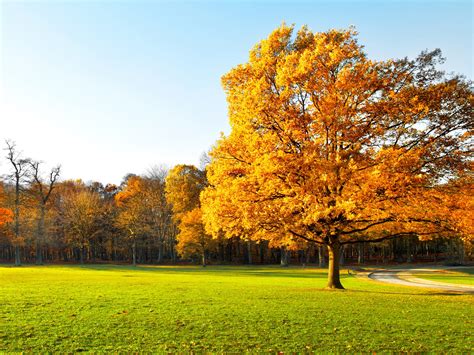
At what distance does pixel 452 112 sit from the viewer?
1817cm

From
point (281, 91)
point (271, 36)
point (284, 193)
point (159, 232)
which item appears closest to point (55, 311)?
point (284, 193)

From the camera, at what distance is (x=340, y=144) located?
18.7 m

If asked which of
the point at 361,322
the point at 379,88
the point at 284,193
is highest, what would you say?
the point at 379,88

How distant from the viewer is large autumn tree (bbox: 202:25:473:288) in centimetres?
1748

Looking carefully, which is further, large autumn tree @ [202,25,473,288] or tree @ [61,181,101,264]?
tree @ [61,181,101,264]

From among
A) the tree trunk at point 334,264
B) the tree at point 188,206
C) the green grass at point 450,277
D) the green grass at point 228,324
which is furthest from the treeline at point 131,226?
the green grass at point 228,324

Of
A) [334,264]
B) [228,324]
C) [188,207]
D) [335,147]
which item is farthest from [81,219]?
[228,324]

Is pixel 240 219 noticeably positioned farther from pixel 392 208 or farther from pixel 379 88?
pixel 379 88

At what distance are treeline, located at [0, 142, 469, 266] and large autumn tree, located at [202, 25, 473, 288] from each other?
41628 millimetres

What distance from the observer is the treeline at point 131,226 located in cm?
6156

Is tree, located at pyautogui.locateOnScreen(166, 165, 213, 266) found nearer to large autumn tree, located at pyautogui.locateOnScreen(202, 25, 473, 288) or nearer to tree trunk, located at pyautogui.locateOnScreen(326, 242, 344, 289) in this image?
tree trunk, located at pyautogui.locateOnScreen(326, 242, 344, 289)

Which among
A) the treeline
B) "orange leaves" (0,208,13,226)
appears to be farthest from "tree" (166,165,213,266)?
"orange leaves" (0,208,13,226)

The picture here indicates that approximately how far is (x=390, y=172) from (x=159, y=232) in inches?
2361

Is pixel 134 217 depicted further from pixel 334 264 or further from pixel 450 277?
pixel 334 264
